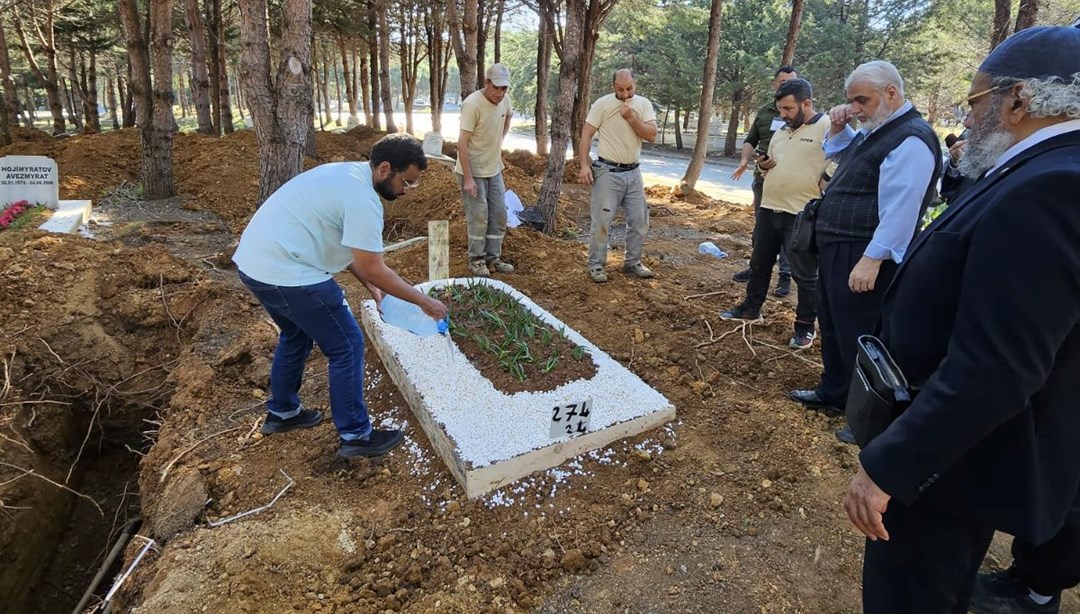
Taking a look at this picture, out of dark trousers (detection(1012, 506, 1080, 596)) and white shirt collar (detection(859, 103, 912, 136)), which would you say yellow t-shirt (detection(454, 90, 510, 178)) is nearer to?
white shirt collar (detection(859, 103, 912, 136))

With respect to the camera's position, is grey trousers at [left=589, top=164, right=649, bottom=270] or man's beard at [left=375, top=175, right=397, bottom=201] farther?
grey trousers at [left=589, top=164, right=649, bottom=270]

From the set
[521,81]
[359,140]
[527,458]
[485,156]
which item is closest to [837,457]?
[527,458]

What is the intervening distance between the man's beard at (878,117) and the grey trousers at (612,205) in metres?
2.30

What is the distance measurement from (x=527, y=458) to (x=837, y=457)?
5.50ft

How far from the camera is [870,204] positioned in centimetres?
301

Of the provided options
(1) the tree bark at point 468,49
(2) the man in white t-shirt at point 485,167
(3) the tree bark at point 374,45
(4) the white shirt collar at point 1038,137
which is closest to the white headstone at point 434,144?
(1) the tree bark at point 468,49

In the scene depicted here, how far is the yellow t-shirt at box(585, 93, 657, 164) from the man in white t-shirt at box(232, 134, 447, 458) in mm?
2614

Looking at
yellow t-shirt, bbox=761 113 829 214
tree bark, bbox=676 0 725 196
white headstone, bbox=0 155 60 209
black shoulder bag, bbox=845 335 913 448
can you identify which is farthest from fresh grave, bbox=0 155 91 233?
tree bark, bbox=676 0 725 196

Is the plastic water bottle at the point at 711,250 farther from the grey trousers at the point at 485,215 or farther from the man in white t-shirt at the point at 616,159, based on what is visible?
the grey trousers at the point at 485,215

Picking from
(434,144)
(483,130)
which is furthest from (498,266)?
(434,144)

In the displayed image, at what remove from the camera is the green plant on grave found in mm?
3641

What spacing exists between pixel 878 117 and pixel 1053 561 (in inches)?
81.8

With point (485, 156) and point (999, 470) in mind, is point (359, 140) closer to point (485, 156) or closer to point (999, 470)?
point (485, 156)

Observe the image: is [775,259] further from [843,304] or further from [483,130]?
[483,130]
